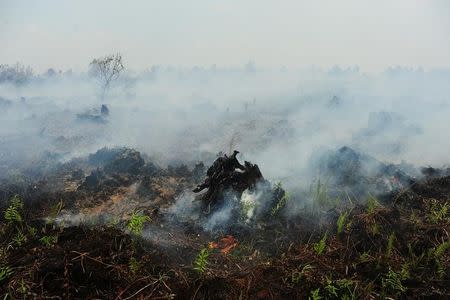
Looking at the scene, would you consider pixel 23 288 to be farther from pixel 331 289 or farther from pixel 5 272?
pixel 331 289

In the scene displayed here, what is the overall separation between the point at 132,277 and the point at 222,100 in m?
28.5

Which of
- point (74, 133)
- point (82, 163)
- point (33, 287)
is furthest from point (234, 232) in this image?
point (74, 133)

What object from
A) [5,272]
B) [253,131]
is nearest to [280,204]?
[5,272]

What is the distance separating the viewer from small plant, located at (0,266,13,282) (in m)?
4.37

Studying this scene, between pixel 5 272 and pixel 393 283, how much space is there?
4995 millimetres

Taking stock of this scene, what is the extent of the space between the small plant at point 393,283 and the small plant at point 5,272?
481cm

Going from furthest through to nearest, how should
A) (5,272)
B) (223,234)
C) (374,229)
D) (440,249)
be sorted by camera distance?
1. (223,234)
2. (374,229)
3. (440,249)
4. (5,272)

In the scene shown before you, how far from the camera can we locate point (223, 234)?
310 inches

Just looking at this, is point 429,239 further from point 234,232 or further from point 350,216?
point 234,232

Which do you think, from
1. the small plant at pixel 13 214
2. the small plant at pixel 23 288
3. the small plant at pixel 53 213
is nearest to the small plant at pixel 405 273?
the small plant at pixel 23 288

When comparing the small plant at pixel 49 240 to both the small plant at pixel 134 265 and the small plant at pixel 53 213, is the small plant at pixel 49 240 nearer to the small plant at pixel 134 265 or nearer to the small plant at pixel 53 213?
the small plant at pixel 134 265

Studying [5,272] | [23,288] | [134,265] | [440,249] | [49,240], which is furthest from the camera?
[440,249]

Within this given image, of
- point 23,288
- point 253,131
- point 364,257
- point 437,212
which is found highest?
point 23,288

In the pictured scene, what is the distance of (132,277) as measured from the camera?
4.71 m
